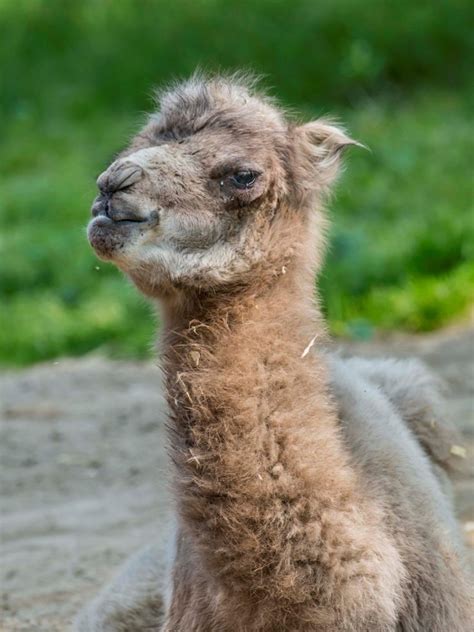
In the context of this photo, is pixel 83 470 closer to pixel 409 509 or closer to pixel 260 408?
pixel 409 509

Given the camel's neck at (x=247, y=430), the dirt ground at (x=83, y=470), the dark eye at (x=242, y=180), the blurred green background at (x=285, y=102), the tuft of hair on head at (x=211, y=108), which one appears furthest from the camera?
the blurred green background at (x=285, y=102)

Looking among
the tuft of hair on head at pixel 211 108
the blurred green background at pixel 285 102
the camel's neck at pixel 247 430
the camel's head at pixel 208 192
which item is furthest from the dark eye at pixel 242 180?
the blurred green background at pixel 285 102

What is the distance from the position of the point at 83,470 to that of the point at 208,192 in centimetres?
380

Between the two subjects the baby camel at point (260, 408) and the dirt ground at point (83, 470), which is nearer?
the baby camel at point (260, 408)

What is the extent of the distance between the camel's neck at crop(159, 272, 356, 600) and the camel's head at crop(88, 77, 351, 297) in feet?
0.45

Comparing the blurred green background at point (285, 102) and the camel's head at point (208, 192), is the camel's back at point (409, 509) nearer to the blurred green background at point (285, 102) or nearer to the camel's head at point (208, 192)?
the camel's head at point (208, 192)

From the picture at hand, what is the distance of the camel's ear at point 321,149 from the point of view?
4566mm

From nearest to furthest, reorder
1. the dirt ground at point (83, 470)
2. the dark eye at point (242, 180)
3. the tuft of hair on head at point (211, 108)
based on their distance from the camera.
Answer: the dark eye at point (242, 180)
the tuft of hair on head at point (211, 108)
the dirt ground at point (83, 470)

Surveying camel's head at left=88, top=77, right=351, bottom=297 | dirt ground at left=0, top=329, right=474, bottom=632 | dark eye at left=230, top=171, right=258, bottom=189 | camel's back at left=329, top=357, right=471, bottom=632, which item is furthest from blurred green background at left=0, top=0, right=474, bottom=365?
dark eye at left=230, top=171, right=258, bottom=189

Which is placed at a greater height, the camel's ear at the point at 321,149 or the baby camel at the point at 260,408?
the camel's ear at the point at 321,149

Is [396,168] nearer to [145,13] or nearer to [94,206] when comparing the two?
[145,13]

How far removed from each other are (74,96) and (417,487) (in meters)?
13.9

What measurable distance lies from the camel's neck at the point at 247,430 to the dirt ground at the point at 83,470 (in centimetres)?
174

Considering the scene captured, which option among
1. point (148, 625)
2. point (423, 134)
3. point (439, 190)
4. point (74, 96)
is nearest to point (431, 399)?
point (148, 625)
